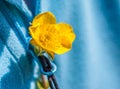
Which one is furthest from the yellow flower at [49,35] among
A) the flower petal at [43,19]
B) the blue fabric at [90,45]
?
the blue fabric at [90,45]

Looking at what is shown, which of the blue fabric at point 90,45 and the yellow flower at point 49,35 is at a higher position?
the yellow flower at point 49,35

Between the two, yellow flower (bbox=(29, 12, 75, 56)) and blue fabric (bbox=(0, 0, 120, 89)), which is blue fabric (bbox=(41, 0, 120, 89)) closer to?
blue fabric (bbox=(0, 0, 120, 89))

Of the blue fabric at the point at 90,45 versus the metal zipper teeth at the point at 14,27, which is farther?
the blue fabric at the point at 90,45

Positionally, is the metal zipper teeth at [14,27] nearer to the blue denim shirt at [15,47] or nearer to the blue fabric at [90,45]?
the blue denim shirt at [15,47]

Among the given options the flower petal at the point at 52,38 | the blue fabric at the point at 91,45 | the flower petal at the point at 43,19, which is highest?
the flower petal at the point at 43,19

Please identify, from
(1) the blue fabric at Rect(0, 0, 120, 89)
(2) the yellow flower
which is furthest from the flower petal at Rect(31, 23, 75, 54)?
(1) the blue fabric at Rect(0, 0, 120, 89)

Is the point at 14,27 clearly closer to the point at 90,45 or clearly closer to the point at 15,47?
the point at 15,47

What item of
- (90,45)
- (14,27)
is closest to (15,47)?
(14,27)
